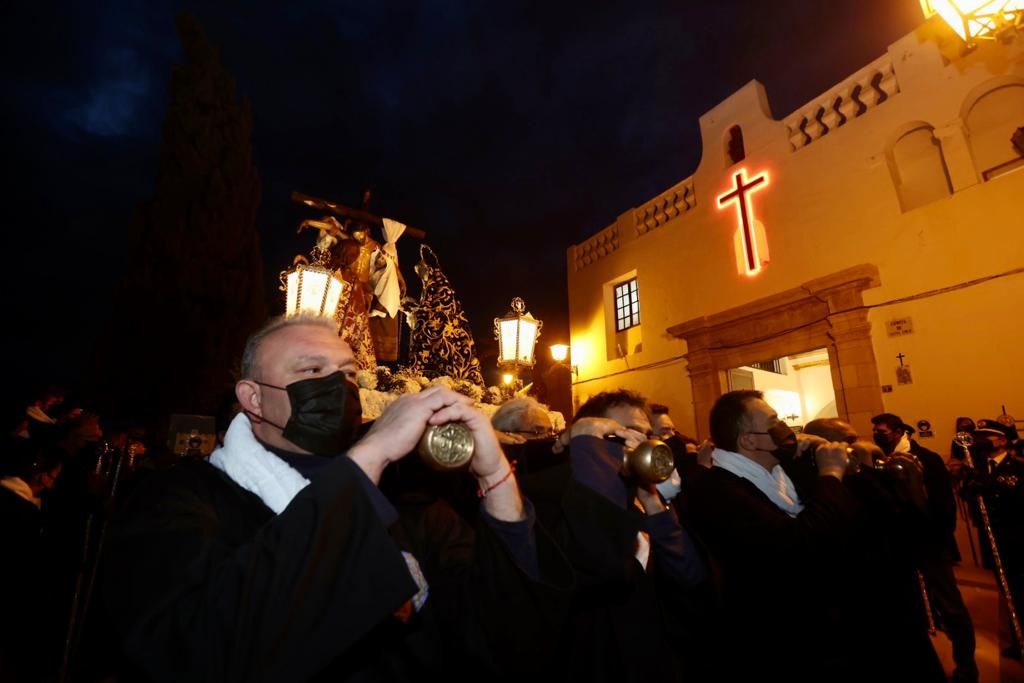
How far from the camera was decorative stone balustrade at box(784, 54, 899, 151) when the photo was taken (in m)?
Result: 9.21

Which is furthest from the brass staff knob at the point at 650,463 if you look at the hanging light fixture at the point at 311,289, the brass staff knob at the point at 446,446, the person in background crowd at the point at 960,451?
the person in background crowd at the point at 960,451

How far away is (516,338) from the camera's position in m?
6.23

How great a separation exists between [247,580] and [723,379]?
37.5 ft

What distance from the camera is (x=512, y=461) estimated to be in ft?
9.05

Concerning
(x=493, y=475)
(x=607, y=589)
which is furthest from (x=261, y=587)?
(x=607, y=589)

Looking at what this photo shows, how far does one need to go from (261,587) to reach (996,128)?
11746 mm

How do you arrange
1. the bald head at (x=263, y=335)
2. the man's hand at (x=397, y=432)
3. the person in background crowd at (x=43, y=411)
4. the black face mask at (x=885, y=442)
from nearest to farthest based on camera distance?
the man's hand at (x=397, y=432), the bald head at (x=263, y=335), the black face mask at (x=885, y=442), the person in background crowd at (x=43, y=411)

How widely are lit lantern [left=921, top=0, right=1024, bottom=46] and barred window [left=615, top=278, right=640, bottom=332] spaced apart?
8.90m

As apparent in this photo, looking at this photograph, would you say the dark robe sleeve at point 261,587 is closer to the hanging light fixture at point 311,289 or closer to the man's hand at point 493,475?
the man's hand at point 493,475

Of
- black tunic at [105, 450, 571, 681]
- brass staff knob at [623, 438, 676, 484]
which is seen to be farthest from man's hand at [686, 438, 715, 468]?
black tunic at [105, 450, 571, 681]

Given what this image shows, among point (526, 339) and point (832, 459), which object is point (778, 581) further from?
point (526, 339)

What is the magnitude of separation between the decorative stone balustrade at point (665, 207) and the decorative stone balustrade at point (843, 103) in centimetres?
256

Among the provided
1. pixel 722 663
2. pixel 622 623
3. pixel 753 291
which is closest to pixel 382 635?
pixel 622 623

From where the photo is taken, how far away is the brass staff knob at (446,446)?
1.37m
